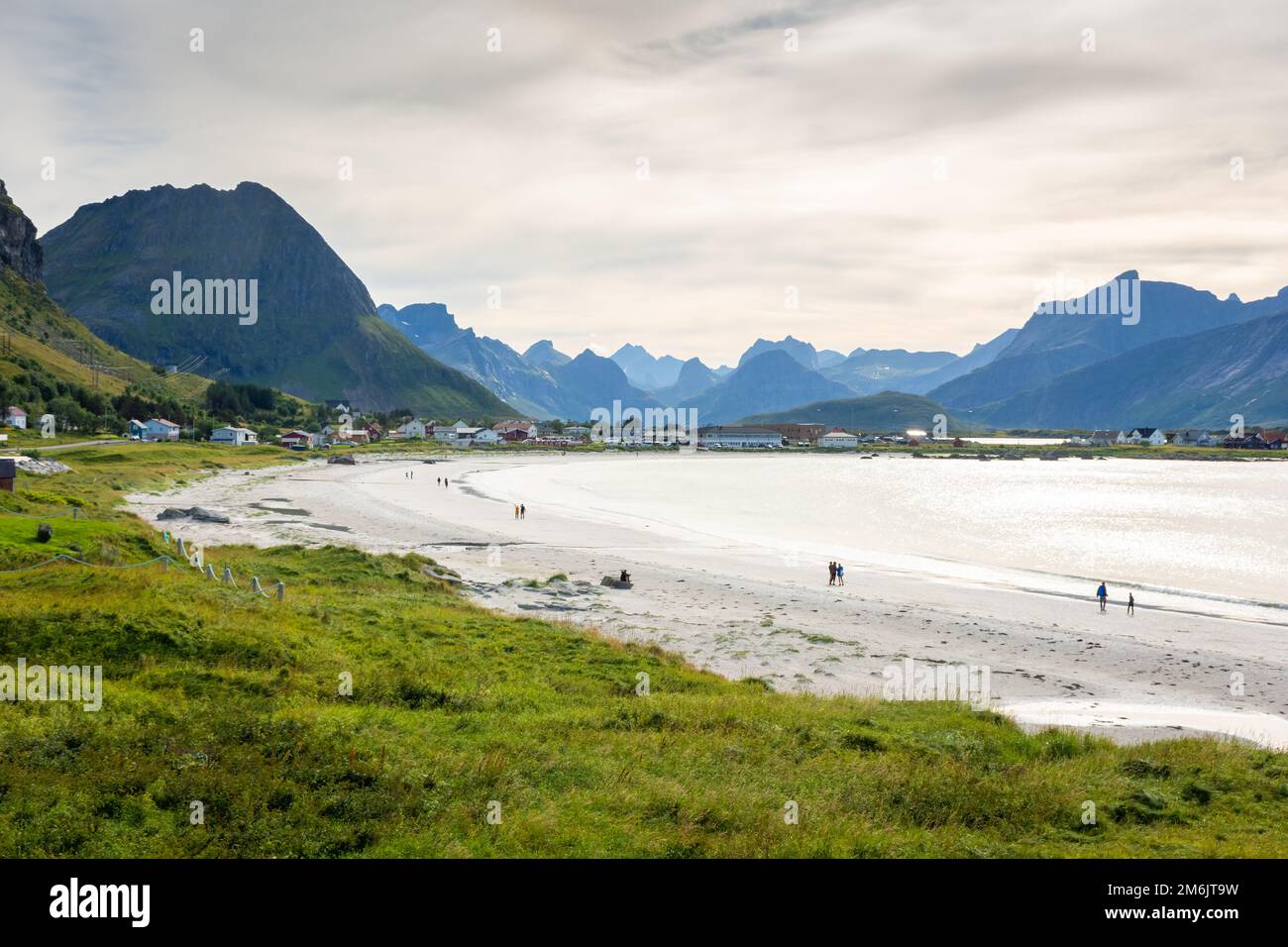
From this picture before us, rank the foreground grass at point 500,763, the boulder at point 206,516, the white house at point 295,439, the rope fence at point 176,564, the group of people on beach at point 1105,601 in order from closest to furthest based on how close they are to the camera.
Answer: the foreground grass at point 500,763 → the rope fence at point 176,564 → the group of people on beach at point 1105,601 → the boulder at point 206,516 → the white house at point 295,439

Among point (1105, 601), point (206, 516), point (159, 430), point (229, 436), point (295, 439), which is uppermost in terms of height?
point (159, 430)

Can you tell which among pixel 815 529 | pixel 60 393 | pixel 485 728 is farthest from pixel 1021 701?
pixel 60 393

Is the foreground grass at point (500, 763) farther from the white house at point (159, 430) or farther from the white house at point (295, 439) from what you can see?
the white house at point (295, 439)

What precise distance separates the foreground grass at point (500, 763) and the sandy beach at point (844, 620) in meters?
6.55

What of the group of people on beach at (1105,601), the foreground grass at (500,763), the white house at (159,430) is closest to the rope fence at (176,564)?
the foreground grass at (500,763)

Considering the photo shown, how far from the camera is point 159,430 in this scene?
14912cm

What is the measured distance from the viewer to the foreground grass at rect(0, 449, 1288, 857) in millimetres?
11352

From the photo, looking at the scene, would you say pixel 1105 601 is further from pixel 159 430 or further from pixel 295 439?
pixel 295 439

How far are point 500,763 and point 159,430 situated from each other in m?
163

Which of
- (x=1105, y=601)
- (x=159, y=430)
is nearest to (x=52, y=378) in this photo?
(x=159, y=430)

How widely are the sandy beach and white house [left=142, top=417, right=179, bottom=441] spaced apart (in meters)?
88.0

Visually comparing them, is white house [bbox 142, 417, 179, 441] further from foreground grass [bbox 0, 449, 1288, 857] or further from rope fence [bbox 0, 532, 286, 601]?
foreground grass [bbox 0, 449, 1288, 857]

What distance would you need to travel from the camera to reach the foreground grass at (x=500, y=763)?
1135cm

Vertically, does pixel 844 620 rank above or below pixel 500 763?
below
